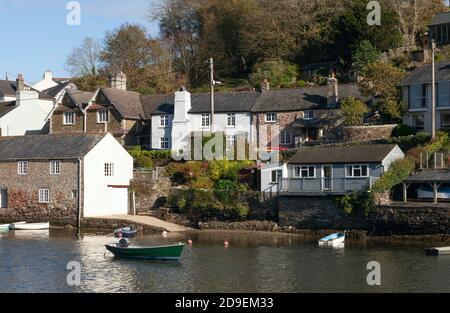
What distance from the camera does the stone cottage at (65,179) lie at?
60594 millimetres

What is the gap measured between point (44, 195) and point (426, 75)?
1328 inches

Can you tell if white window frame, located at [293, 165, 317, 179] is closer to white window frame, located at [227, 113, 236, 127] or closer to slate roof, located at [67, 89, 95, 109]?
white window frame, located at [227, 113, 236, 127]

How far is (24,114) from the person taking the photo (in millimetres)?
82688

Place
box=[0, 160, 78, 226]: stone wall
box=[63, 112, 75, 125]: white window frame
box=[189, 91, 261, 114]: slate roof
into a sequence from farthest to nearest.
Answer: box=[63, 112, 75, 125]: white window frame < box=[189, 91, 261, 114]: slate roof < box=[0, 160, 78, 226]: stone wall

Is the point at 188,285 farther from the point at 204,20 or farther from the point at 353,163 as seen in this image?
the point at 204,20

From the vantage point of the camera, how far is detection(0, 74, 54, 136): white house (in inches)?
3182

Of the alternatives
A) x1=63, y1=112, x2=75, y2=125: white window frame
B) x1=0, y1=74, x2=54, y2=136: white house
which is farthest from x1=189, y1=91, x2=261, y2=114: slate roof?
x1=0, y1=74, x2=54, y2=136: white house

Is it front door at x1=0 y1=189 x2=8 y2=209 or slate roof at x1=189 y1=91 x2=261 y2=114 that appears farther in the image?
slate roof at x1=189 y1=91 x2=261 y2=114

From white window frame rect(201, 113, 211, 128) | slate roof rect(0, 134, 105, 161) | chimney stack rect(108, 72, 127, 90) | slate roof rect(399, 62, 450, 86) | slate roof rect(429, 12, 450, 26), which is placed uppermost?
slate roof rect(429, 12, 450, 26)

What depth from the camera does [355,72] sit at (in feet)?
271

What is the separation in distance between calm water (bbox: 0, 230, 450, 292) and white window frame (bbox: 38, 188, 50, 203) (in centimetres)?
1041

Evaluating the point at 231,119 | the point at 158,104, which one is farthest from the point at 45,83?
the point at 231,119

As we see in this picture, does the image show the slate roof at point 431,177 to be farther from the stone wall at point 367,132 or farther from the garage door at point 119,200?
the garage door at point 119,200

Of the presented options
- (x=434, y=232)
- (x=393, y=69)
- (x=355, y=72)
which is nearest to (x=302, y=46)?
(x=355, y=72)
